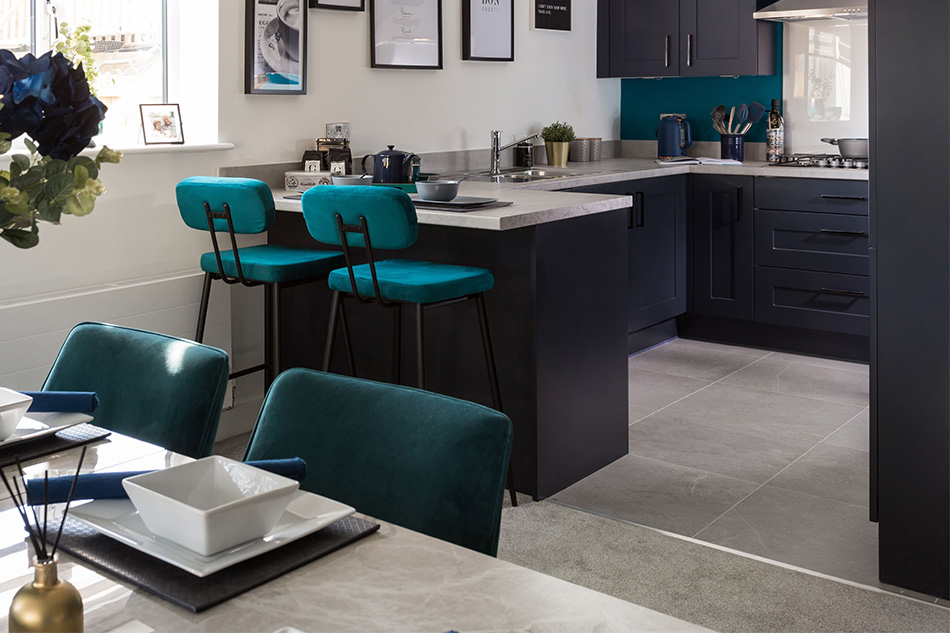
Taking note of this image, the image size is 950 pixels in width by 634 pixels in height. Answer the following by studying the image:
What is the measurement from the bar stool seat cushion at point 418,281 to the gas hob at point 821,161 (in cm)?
235

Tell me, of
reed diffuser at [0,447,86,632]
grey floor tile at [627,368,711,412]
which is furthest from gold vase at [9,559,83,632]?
grey floor tile at [627,368,711,412]

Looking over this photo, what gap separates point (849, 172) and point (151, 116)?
2995 mm

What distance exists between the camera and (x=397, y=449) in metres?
1.30

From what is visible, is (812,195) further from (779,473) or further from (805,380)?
(779,473)

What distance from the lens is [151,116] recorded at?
343cm

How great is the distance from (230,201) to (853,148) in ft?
10.3

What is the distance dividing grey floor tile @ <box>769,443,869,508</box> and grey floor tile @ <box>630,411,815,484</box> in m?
0.05

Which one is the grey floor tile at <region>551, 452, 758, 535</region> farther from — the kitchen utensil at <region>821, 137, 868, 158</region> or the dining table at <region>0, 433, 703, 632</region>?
the kitchen utensil at <region>821, 137, 868, 158</region>

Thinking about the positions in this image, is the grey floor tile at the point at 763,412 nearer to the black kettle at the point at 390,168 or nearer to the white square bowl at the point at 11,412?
the black kettle at the point at 390,168

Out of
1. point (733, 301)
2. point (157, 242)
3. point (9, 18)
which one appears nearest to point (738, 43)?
point (733, 301)

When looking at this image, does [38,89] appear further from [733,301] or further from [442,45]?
[733,301]

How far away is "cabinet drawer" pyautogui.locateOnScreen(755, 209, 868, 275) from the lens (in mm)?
4551

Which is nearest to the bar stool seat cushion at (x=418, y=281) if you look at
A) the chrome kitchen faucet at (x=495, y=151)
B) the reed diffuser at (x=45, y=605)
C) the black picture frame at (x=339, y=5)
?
the black picture frame at (x=339, y=5)

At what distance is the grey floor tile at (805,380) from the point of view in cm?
421
